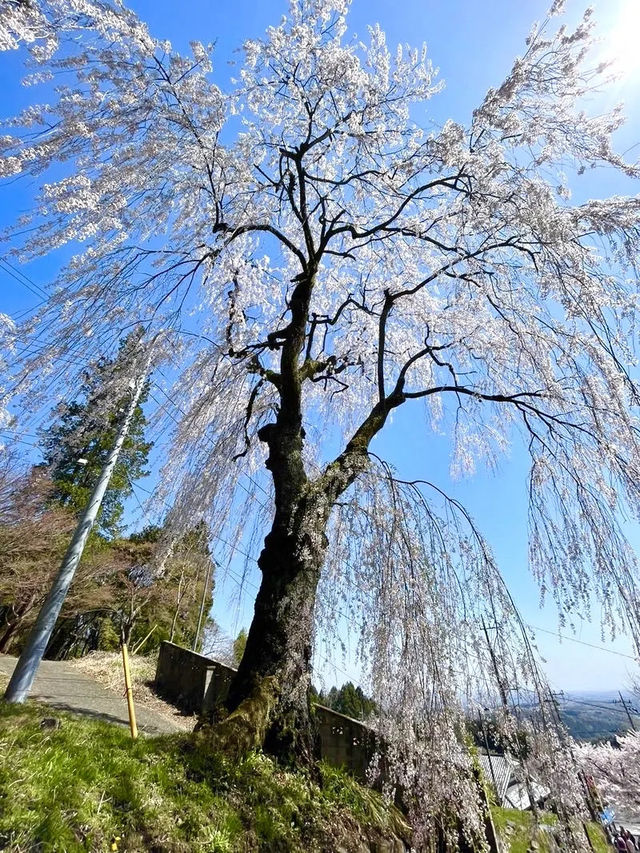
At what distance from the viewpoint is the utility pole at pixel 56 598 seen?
14.9ft

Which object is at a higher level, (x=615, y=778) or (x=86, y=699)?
(x=86, y=699)

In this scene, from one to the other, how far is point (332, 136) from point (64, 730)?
5.32m

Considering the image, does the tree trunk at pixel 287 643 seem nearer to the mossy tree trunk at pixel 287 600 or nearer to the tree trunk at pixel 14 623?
the mossy tree trunk at pixel 287 600

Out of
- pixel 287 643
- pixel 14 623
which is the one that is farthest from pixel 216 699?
pixel 14 623

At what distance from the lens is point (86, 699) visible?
7680mm

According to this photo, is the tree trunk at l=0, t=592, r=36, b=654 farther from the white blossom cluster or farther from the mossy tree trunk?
the white blossom cluster

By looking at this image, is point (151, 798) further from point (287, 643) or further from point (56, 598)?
point (56, 598)

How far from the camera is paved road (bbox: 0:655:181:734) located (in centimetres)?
666

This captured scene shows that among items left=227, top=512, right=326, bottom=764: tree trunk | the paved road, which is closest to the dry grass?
the paved road

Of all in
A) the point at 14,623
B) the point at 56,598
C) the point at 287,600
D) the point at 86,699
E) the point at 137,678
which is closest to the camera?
the point at 287,600

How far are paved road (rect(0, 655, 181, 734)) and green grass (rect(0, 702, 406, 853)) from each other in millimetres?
4498

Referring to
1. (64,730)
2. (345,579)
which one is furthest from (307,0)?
(64,730)

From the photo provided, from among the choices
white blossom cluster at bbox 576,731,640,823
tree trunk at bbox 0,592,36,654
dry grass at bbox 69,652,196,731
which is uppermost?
tree trunk at bbox 0,592,36,654

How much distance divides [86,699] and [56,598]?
161 inches
